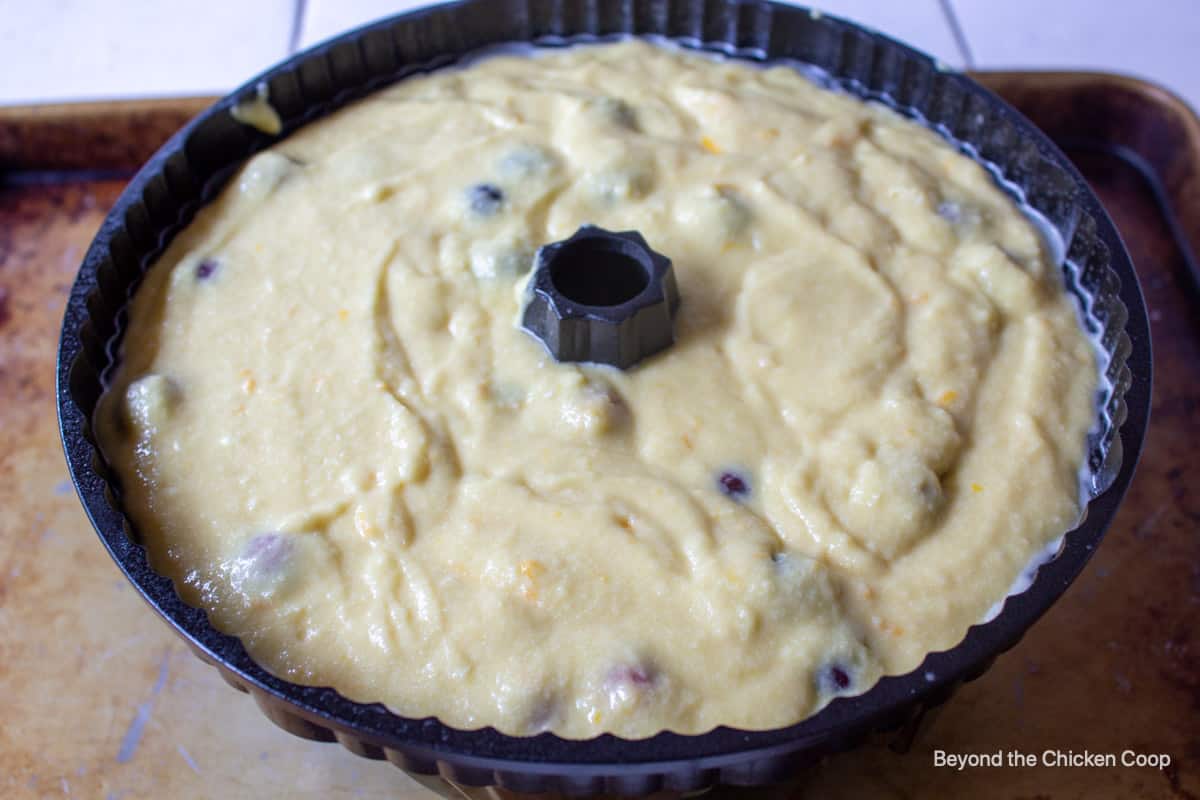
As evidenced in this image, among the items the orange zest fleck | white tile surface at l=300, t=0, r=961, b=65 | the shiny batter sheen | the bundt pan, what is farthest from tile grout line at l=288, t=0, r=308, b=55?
the orange zest fleck

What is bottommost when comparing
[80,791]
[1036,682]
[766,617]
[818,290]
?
[80,791]

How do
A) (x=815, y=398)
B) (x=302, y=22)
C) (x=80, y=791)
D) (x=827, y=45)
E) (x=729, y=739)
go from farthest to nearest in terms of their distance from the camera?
(x=302, y=22), (x=827, y=45), (x=80, y=791), (x=815, y=398), (x=729, y=739)

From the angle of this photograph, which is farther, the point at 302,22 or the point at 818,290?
the point at 302,22

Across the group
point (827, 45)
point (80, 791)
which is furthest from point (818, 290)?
point (80, 791)

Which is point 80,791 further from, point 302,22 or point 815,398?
point 302,22

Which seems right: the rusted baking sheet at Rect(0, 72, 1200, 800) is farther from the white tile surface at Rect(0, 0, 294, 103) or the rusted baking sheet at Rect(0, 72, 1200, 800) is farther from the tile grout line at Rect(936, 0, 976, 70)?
the white tile surface at Rect(0, 0, 294, 103)

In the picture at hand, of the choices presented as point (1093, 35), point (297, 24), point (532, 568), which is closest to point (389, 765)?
point (532, 568)

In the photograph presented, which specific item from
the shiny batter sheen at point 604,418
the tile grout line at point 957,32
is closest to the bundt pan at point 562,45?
the shiny batter sheen at point 604,418

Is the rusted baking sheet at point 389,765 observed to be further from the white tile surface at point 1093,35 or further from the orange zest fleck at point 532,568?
the white tile surface at point 1093,35
